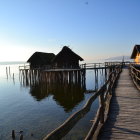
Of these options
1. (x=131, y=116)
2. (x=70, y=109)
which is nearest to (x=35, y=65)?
(x=70, y=109)

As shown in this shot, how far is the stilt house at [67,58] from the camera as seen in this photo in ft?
120

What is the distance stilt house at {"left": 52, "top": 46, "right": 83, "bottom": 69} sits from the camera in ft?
120

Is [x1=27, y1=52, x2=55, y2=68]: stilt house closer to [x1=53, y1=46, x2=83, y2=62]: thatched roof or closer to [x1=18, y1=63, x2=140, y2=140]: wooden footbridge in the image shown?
[x1=53, y1=46, x2=83, y2=62]: thatched roof

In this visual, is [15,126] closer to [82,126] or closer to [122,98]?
[82,126]

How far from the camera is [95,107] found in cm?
1850

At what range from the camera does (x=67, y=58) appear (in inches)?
1469

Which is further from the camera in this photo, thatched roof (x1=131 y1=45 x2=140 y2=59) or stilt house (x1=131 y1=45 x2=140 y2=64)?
stilt house (x1=131 y1=45 x2=140 y2=64)

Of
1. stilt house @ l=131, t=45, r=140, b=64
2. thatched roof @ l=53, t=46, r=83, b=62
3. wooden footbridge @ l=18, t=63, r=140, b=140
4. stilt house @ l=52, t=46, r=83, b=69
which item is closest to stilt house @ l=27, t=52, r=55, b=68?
stilt house @ l=52, t=46, r=83, b=69

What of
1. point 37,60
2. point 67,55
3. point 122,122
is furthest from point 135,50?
point 122,122

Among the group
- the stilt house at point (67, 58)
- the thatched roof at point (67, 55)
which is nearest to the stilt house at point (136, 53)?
the stilt house at point (67, 58)

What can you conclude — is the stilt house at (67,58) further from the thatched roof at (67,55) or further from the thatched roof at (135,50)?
the thatched roof at (135,50)

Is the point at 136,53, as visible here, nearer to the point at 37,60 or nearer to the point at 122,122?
the point at 37,60

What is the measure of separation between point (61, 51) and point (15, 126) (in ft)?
78.3

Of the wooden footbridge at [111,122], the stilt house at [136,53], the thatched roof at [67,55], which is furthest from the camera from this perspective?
the thatched roof at [67,55]
